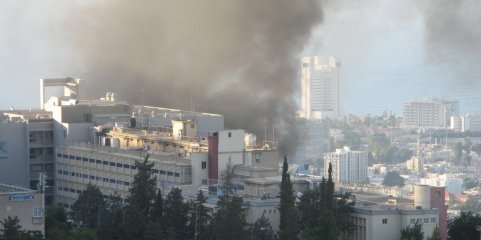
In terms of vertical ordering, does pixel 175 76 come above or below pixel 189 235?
above

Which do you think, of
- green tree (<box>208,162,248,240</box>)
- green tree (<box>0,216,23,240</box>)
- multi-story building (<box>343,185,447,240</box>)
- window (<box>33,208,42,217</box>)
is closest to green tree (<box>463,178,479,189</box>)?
multi-story building (<box>343,185,447,240</box>)

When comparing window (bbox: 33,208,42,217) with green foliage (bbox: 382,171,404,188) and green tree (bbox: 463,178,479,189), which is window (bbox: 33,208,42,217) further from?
green tree (bbox: 463,178,479,189)

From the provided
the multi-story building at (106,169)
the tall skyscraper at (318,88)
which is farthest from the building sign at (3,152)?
the tall skyscraper at (318,88)

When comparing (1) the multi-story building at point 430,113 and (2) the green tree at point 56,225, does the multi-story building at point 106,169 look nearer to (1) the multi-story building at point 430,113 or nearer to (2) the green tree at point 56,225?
(2) the green tree at point 56,225

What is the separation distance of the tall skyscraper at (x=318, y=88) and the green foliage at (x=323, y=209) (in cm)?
4736

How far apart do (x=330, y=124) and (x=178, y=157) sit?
5578 cm

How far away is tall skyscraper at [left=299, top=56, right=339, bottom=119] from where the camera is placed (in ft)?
275

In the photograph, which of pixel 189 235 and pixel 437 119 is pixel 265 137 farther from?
pixel 437 119

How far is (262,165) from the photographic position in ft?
124

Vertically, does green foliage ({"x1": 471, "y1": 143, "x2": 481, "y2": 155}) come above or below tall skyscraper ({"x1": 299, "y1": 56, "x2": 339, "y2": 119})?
below

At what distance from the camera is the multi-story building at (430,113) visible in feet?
295

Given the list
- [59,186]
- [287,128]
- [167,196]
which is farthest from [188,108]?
[167,196]

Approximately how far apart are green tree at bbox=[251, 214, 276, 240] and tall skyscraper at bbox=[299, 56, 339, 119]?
47.3 meters

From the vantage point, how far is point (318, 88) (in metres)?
87.1
